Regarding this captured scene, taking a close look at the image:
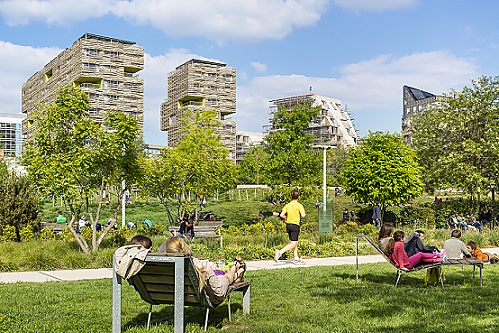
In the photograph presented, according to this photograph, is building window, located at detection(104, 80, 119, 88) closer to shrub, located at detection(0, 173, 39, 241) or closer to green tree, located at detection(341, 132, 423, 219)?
green tree, located at detection(341, 132, 423, 219)

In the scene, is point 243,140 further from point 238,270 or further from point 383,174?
point 238,270

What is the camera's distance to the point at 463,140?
28.9 metres

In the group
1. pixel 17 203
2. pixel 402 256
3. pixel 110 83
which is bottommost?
pixel 402 256

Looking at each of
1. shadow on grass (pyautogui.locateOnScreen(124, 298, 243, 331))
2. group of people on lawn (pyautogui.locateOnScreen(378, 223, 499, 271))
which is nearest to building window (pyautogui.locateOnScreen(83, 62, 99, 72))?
group of people on lawn (pyautogui.locateOnScreen(378, 223, 499, 271))

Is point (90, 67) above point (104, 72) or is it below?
above

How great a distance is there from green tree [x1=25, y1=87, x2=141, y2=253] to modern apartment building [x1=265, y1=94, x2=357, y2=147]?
3628 inches

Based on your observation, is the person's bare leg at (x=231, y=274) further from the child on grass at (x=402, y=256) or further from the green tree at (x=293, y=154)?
the green tree at (x=293, y=154)

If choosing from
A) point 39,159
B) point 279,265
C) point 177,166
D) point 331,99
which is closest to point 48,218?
point 177,166

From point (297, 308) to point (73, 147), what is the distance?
8.14m

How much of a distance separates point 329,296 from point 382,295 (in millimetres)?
718

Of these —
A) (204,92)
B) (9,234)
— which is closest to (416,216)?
(9,234)

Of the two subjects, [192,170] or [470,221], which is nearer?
[192,170]

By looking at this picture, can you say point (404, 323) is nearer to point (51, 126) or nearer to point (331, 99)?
point (51, 126)

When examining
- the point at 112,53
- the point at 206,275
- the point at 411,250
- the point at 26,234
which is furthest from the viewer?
the point at 112,53
